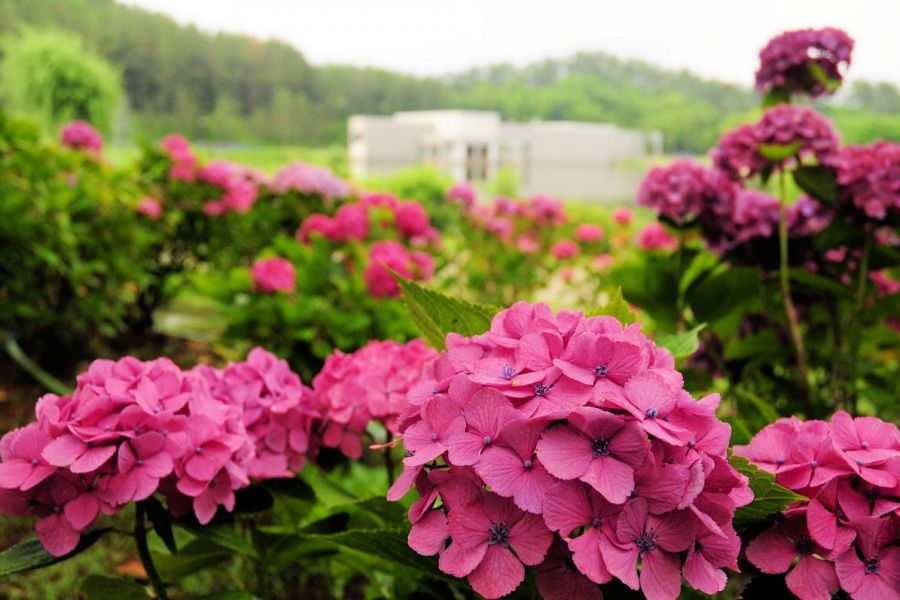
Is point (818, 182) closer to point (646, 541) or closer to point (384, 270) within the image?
point (646, 541)

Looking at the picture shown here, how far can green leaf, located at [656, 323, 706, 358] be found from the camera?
0.53m

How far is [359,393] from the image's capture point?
0.63m

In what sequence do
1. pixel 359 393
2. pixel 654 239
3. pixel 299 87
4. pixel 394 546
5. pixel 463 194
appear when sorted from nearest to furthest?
pixel 394 546, pixel 359 393, pixel 654 239, pixel 463 194, pixel 299 87

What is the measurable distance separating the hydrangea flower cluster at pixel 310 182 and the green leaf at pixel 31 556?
1.65 m

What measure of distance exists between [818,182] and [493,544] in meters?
0.68

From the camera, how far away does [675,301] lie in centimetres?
97

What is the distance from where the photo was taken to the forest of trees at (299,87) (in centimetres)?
962

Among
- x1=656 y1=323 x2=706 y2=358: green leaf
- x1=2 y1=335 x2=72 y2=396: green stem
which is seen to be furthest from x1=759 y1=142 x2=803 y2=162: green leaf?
x1=2 y1=335 x2=72 y2=396: green stem

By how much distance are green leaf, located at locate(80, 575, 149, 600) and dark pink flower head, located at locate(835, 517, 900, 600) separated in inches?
18.9

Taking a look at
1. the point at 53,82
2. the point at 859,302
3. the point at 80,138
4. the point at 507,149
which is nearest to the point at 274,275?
the point at 859,302

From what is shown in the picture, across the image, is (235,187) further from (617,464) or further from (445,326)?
(617,464)

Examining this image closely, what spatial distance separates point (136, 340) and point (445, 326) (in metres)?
2.18

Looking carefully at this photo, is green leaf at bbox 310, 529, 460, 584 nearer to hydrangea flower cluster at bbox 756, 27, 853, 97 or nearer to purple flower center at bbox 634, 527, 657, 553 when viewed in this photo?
purple flower center at bbox 634, 527, 657, 553

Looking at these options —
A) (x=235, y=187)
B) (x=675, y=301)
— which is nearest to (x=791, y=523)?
(x=675, y=301)
